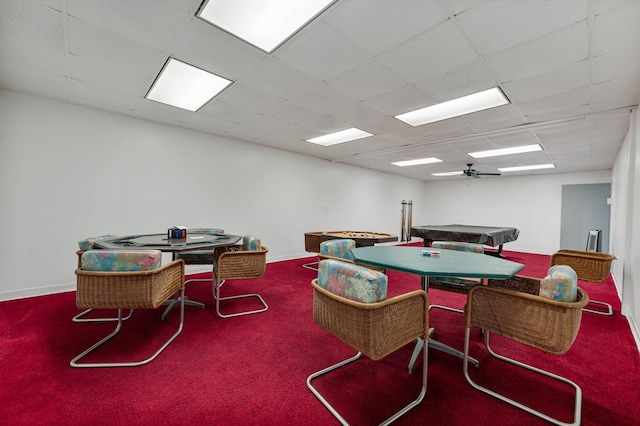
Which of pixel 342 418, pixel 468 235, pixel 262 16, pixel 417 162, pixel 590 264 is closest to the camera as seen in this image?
pixel 342 418

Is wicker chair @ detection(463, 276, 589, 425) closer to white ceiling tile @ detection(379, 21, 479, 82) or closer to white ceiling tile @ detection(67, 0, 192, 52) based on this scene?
white ceiling tile @ detection(379, 21, 479, 82)

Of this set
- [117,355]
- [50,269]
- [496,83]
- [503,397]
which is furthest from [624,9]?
[50,269]

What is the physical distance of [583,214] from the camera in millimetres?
7723

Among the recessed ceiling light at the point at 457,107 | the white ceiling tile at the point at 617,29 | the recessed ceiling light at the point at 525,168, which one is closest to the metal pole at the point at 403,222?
the recessed ceiling light at the point at 525,168

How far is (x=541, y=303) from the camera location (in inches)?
60.8

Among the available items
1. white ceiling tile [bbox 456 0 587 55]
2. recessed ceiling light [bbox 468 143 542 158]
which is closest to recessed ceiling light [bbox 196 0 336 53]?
white ceiling tile [bbox 456 0 587 55]

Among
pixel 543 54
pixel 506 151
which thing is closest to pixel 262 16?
pixel 543 54

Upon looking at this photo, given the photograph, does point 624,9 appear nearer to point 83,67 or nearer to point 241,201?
point 83,67

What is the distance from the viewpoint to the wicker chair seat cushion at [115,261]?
76.7 inches

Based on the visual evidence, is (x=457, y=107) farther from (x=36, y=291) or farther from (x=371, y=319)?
(x=36, y=291)

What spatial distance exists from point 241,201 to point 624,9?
535cm

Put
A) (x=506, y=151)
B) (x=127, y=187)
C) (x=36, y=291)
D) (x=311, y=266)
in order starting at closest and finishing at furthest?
(x=36, y=291)
(x=127, y=187)
(x=311, y=266)
(x=506, y=151)

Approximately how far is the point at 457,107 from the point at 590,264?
8.40ft

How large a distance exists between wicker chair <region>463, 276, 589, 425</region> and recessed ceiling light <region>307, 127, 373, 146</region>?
3.59m
